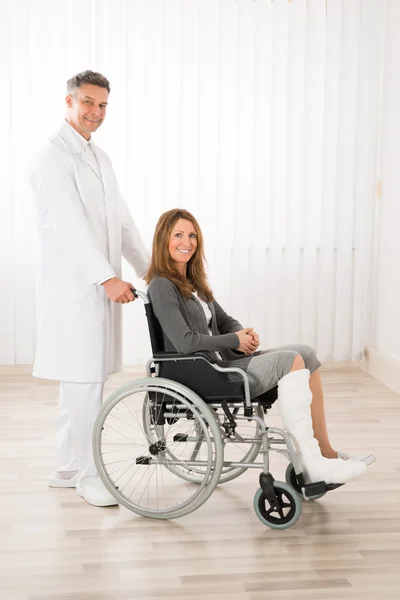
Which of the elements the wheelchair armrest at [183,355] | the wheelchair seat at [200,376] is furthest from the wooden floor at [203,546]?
the wheelchair armrest at [183,355]

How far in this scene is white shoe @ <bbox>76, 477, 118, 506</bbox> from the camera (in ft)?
10.3

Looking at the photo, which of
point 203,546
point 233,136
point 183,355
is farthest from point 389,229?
point 203,546

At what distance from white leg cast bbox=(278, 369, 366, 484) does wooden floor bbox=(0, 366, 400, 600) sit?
0.19 meters

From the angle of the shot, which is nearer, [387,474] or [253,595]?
[253,595]

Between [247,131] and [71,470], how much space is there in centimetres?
242

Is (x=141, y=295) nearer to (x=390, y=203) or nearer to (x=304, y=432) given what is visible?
(x=304, y=432)

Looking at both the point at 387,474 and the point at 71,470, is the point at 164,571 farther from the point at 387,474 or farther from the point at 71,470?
the point at 387,474

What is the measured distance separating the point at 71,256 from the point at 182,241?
1.21 ft

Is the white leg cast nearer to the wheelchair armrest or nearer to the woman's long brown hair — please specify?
the wheelchair armrest

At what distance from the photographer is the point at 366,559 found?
8.82 ft

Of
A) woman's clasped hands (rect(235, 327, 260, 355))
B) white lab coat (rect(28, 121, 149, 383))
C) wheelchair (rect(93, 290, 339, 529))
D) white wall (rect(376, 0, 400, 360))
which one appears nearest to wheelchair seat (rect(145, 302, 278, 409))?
wheelchair (rect(93, 290, 339, 529))

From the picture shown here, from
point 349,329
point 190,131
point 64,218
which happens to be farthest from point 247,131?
point 64,218

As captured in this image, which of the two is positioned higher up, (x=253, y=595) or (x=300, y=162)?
(x=300, y=162)

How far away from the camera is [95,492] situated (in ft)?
10.4
